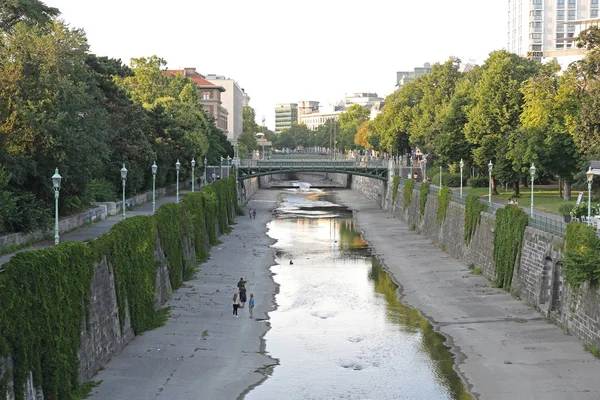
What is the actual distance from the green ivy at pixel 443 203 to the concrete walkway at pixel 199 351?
2282 centimetres

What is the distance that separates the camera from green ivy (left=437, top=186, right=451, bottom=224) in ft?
237

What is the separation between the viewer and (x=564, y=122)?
65625mm

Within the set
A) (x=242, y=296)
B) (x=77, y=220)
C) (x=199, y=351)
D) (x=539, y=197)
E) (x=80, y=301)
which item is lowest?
(x=199, y=351)

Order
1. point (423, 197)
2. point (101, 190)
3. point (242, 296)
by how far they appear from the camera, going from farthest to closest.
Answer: point (423, 197) < point (101, 190) < point (242, 296)

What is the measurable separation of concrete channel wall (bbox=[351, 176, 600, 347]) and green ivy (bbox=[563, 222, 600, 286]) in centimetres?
71

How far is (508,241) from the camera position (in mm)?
49938

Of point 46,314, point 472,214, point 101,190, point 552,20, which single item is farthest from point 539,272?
point 552,20

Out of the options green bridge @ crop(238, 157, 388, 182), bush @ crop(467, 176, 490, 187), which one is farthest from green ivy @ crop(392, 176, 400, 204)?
bush @ crop(467, 176, 490, 187)

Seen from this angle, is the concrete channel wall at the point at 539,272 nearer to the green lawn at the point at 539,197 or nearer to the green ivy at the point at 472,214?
the green ivy at the point at 472,214

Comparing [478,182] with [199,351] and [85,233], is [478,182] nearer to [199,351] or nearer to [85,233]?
[85,233]

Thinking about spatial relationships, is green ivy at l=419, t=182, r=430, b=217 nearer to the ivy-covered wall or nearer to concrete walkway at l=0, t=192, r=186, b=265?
concrete walkway at l=0, t=192, r=186, b=265

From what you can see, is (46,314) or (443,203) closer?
(46,314)

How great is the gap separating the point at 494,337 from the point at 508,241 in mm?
12639

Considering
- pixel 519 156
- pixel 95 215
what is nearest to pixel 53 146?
pixel 95 215
